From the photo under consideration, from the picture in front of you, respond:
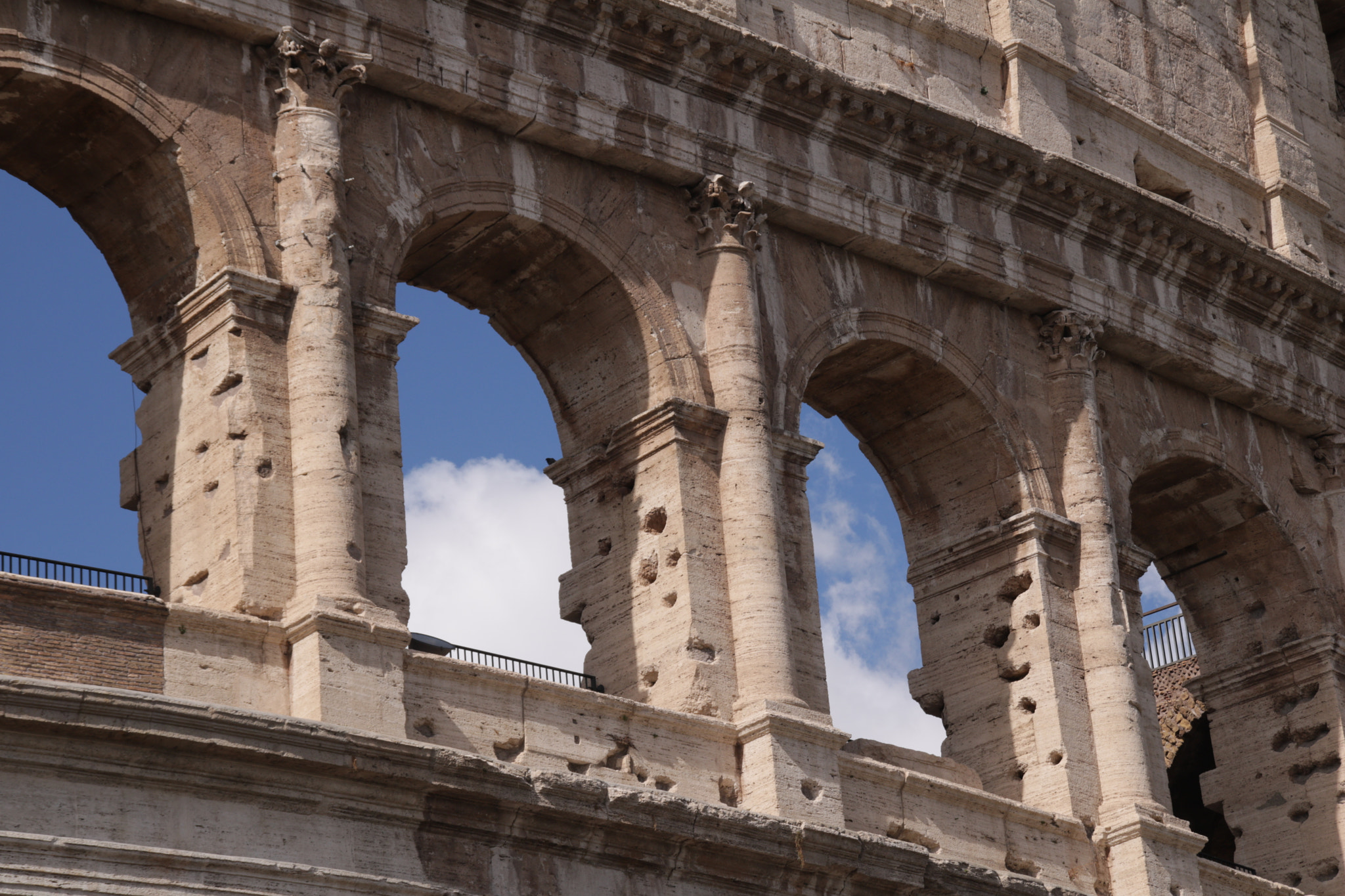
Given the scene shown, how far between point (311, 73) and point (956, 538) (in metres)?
6.17

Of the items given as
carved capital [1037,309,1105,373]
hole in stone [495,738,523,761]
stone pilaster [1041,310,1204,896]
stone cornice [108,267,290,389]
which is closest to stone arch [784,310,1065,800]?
stone pilaster [1041,310,1204,896]

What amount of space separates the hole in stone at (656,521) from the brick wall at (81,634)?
12.7 feet

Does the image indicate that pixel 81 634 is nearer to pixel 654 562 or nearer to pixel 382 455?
pixel 382 455

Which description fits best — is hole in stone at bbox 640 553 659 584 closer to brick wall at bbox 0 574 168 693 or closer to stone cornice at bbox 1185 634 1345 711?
brick wall at bbox 0 574 168 693

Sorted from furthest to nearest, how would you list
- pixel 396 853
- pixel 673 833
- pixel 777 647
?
pixel 777 647, pixel 673 833, pixel 396 853

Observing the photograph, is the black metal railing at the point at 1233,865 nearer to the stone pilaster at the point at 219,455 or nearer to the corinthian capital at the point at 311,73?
the stone pilaster at the point at 219,455

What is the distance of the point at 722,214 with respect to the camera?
16.8 m

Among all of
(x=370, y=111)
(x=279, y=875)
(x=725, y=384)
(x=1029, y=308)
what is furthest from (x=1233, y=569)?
(x=279, y=875)

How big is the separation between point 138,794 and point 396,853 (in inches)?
59.1

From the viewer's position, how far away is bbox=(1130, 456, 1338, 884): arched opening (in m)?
20.0

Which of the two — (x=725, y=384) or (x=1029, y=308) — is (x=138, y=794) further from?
(x=1029, y=308)

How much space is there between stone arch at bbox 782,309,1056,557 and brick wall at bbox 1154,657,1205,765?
4.88 meters

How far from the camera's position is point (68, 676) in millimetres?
12742

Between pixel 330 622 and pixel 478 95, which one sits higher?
pixel 478 95
